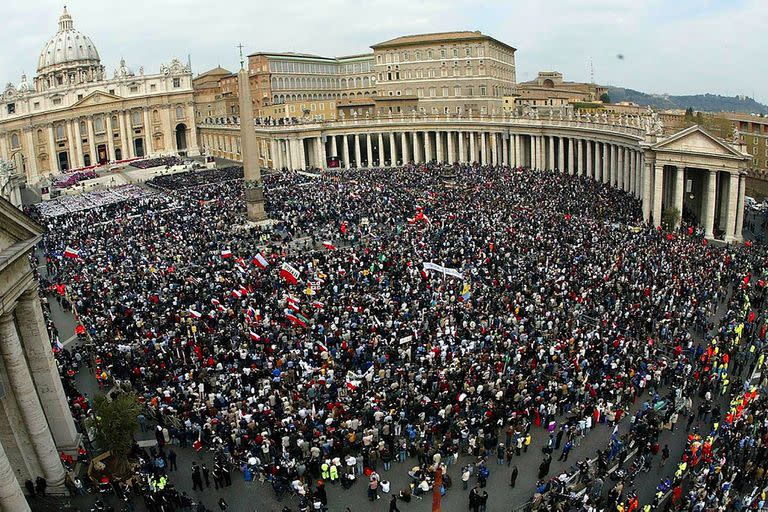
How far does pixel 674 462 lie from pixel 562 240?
22.2 m

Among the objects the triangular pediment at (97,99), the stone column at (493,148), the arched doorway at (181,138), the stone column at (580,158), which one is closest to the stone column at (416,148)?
the stone column at (493,148)

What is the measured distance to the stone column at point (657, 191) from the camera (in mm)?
50469

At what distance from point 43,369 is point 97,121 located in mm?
102782

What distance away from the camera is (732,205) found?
153 feet

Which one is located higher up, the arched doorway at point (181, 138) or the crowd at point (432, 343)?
the arched doorway at point (181, 138)

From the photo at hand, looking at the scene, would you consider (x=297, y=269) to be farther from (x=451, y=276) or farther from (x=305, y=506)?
(x=305, y=506)

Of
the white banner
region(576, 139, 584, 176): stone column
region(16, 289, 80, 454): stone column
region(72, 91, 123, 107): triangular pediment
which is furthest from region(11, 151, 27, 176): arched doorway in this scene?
region(16, 289, 80, 454): stone column

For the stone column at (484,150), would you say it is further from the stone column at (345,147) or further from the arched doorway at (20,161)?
the arched doorway at (20,161)

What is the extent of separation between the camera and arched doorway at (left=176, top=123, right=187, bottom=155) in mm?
120475

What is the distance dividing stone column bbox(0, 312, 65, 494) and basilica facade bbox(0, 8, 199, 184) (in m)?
95.0

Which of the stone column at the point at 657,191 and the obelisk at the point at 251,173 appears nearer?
the stone column at the point at 657,191

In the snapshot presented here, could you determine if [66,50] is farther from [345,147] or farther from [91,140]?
[345,147]

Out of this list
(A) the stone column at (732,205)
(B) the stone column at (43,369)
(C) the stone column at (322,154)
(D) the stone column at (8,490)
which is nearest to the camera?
(D) the stone column at (8,490)

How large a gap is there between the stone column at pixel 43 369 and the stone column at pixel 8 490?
5.11 metres
